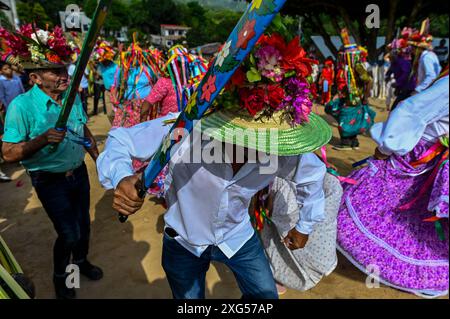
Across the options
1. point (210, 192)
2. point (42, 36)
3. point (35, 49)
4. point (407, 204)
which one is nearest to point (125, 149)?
point (210, 192)

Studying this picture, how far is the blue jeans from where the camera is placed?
69.3 inches

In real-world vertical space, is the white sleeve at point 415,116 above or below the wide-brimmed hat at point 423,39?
below

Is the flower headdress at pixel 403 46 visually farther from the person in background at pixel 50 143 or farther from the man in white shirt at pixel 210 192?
the person in background at pixel 50 143

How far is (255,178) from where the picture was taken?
1.63 m

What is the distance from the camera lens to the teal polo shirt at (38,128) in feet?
6.50

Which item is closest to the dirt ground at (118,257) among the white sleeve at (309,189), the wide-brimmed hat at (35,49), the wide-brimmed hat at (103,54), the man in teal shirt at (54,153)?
the man in teal shirt at (54,153)

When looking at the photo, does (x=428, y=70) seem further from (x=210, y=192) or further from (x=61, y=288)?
(x=61, y=288)

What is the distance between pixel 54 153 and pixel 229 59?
5.94 ft

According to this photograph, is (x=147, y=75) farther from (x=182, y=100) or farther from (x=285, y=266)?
(x=285, y=266)

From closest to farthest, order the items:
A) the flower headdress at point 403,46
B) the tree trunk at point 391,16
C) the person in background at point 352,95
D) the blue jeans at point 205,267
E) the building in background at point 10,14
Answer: the blue jeans at point 205,267
the building in background at point 10,14
the person in background at point 352,95
the flower headdress at point 403,46
the tree trunk at point 391,16

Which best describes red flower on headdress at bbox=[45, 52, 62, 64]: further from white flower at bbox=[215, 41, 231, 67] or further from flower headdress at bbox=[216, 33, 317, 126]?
white flower at bbox=[215, 41, 231, 67]

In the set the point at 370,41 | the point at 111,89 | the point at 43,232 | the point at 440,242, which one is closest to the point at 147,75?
the point at 111,89

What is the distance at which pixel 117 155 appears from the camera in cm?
141

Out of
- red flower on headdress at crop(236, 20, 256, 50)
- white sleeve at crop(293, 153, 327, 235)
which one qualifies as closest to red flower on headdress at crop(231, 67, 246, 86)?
red flower on headdress at crop(236, 20, 256, 50)
